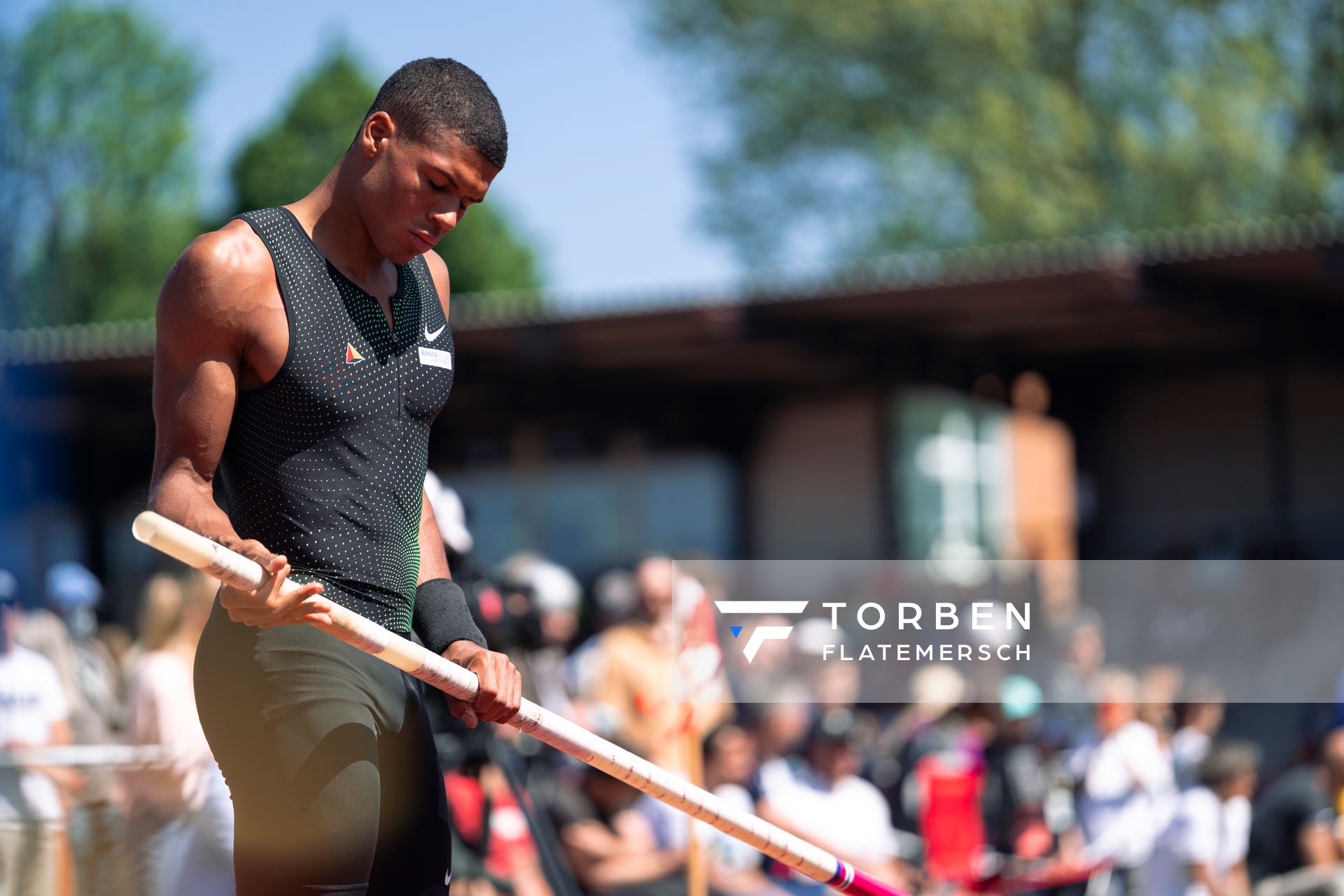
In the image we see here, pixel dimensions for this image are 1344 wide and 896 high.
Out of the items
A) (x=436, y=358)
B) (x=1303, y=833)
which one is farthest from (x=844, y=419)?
(x=436, y=358)

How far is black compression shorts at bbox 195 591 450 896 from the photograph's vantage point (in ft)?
6.95

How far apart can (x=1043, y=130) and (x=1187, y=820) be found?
19.6 m

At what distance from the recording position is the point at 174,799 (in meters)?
5.02

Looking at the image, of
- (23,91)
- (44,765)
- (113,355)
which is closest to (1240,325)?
(113,355)

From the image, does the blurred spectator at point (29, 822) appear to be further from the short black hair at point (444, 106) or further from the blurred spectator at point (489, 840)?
the short black hair at point (444, 106)

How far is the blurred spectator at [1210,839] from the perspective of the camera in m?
6.39

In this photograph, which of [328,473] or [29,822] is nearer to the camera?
[328,473]

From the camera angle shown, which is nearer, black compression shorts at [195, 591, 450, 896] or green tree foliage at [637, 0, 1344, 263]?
black compression shorts at [195, 591, 450, 896]

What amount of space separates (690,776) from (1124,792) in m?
2.50

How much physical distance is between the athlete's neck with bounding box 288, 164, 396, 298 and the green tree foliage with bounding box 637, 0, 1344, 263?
2247cm

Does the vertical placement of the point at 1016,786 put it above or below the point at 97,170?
below

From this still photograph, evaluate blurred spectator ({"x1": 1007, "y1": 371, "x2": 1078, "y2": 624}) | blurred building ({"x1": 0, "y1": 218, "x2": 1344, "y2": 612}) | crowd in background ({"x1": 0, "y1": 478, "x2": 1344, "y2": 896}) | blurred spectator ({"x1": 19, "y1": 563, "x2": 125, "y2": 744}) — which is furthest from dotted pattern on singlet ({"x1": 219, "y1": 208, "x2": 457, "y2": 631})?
blurred spectator ({"x1": 1007, "y1": 371, "x2": 1078, "y2": 624})

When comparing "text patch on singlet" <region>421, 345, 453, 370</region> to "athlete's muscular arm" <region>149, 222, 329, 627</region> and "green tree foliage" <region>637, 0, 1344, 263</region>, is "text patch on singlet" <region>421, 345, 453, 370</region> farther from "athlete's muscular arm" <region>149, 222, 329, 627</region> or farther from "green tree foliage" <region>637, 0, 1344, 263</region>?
"green tree foliage" <region>637, 0, 1344, 263</region>

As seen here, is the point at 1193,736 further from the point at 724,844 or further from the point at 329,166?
the point at 329,166
